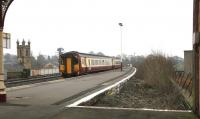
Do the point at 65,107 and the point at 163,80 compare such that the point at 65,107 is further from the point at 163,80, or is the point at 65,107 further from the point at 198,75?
the point at 163,80

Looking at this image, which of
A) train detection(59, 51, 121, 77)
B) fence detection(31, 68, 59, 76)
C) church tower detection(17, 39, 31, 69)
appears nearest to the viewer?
train detection(59, 51, 121, 77)

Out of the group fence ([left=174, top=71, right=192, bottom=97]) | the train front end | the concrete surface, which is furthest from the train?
the concrete surface

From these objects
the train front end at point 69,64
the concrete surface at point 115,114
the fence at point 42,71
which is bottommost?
the concrete surface at point 115,114

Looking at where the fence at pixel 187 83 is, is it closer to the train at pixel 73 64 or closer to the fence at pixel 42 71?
the train at pixel 73 64

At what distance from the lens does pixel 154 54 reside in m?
31.7

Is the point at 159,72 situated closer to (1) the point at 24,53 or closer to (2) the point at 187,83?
(2) the point at 187,83

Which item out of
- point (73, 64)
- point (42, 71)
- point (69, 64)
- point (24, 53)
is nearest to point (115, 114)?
point (73, 64)

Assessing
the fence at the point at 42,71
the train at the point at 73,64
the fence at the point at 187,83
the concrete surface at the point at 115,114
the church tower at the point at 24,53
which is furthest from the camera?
the church tower at the point at 24,53

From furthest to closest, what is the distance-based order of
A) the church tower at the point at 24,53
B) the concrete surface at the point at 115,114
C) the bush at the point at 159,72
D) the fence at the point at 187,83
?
the church tower at the point at 24,53, the bush at the point at 159,72, the fence at the point at 187,83, the concrete surface at the point at 115,114

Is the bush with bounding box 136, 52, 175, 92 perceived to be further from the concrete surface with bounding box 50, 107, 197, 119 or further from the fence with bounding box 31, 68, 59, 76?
the fence with bounding box 31, 68, 59, 76

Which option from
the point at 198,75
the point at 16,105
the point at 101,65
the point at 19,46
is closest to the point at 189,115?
the point at 198,75

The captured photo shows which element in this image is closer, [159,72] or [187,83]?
[187,83]

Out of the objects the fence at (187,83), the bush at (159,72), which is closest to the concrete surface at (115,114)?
the fence at (187,83)

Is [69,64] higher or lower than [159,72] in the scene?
higher
